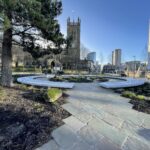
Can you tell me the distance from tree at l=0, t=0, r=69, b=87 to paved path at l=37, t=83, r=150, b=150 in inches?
130

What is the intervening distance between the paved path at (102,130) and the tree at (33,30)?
3.29 metres

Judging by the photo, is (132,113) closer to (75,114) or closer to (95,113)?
(95,113)

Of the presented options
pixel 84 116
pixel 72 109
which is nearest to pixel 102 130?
pixel 84 116

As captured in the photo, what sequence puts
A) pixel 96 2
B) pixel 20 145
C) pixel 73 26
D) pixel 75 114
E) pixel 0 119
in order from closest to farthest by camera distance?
pixel 20 145
pixel 0 119
pixel 75 114
pixel 96 2
pixel 73 26

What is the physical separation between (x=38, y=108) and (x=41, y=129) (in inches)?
40.0

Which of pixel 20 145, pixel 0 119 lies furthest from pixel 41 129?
pixel 0 119

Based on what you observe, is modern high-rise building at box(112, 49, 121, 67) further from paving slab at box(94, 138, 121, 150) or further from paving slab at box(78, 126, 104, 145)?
paving slab at box(94, 138, 121, 150)

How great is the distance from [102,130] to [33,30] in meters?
5.31

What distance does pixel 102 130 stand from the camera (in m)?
3.46

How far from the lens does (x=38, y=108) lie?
13.9ft

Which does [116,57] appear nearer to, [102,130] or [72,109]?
[72,109]

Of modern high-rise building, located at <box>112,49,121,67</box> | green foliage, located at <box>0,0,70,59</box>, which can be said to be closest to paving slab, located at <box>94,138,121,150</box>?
green foliage, located at <box>0,0,70,59</box>

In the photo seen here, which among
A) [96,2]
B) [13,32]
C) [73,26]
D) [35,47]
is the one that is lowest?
[35,47]

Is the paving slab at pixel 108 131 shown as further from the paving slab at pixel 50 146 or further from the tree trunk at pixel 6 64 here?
the tree trunk at pixel 6 64
